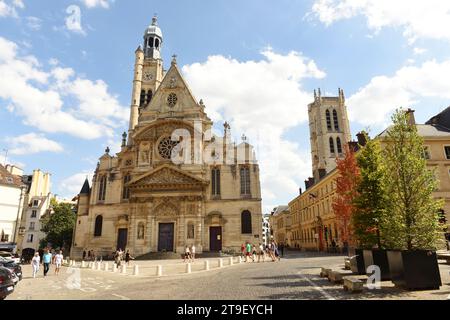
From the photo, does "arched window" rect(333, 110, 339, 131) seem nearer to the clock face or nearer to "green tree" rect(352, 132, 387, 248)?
the clock face

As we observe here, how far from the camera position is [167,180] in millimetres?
33031

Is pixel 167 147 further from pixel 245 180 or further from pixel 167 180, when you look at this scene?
pixel 245 180

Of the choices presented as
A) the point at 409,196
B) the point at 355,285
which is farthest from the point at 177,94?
the point at 355,285

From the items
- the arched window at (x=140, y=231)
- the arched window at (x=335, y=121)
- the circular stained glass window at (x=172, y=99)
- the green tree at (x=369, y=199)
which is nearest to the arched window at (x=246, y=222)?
the arched window at (x=140, y=231)

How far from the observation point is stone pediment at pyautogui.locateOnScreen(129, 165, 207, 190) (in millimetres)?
32719

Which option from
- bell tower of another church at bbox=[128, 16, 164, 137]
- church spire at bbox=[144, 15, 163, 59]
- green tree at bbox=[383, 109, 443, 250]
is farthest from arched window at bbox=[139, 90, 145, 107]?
green tree at bbox=[383, 109, 443, 250]

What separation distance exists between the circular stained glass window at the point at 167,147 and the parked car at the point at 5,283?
2614cm

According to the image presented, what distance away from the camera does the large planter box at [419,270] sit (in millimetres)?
8773

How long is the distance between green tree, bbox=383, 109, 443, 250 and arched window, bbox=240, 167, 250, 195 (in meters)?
23.6

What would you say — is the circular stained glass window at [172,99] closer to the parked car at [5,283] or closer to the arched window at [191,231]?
the arched window at [191,231]

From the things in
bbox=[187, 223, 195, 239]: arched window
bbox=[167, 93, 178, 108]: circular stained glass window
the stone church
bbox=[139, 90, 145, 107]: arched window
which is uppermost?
bbox=[139, 90, 145, 107]: arched window

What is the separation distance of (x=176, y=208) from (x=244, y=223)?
308 inches

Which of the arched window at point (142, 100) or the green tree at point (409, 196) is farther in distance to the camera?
the arched window at point (142, 100)

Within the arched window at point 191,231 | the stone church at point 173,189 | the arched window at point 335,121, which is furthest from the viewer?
the arched window at point 335,121
